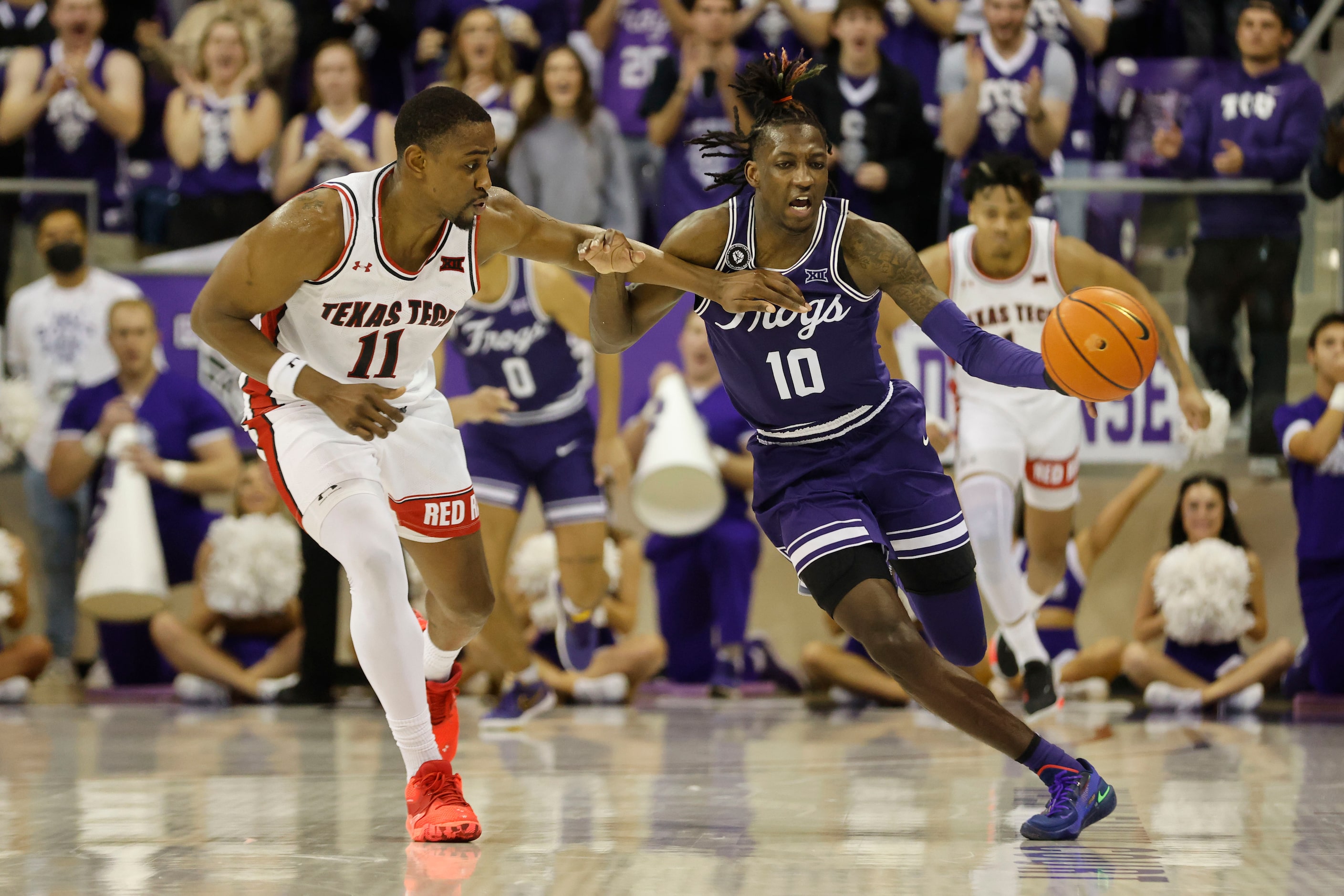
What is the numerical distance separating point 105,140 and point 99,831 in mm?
6738

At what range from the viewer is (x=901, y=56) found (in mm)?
9938

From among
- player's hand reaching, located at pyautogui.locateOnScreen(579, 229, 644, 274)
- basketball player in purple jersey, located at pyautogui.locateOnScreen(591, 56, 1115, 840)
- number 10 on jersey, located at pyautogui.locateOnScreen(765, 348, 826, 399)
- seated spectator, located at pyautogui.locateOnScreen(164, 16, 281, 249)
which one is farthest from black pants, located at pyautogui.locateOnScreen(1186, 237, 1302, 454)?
seated spectator, located at pyautogui.locateOnScreen(164, 16, 281, 249)

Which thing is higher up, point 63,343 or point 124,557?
point 63,343

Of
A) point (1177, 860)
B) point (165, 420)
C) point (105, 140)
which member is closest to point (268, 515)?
point (165, 420)

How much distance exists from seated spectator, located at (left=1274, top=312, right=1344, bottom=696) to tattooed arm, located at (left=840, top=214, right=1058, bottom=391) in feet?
14.1

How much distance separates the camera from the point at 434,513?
183 inches

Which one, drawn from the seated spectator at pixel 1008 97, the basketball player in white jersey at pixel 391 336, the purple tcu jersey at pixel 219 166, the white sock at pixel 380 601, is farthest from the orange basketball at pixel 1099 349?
the purple tcu jersey at pixel 219 166

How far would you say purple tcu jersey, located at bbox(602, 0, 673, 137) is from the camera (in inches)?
396

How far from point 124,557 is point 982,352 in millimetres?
5671

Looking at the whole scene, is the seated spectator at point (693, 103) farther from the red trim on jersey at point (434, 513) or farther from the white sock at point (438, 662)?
the red trim on jersey at point (434, 513)

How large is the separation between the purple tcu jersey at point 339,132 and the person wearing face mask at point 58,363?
1.36 m

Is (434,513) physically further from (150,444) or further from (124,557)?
(150,444)

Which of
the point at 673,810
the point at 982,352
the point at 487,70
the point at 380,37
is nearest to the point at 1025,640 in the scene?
the point at 673,810

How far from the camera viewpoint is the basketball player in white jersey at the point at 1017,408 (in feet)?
21.8
